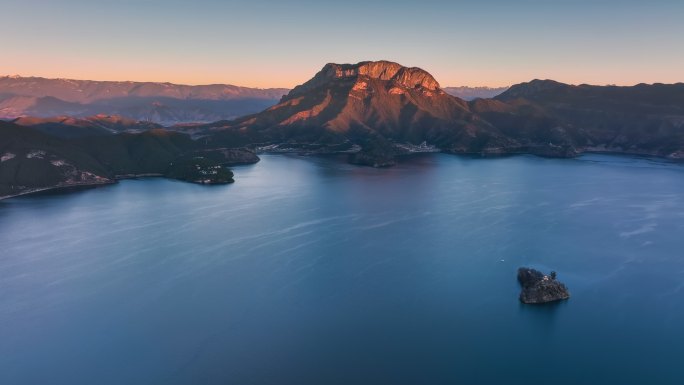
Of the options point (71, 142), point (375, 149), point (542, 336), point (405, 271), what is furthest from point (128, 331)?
point (375, 149)

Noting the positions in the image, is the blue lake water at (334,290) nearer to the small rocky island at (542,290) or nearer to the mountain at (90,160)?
the small rocky island at (542,290)

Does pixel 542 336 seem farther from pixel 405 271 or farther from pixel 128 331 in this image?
pixel 128 331

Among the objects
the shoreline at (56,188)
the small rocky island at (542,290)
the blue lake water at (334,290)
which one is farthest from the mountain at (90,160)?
the small rocky island at (542,290)

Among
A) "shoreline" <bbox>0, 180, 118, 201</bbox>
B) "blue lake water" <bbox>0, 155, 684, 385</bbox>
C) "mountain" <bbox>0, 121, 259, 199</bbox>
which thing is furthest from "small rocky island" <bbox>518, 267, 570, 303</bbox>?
"shoreline" <bbox>0, 180, 118, 201</bbox>

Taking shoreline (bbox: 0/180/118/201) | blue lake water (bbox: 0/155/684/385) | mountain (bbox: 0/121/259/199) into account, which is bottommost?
blue lake water (bbox: 0/155/684/385)

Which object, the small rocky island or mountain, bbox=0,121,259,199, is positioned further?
mountain, bbox=0,121,259,199

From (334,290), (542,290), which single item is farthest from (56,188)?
(542,290)

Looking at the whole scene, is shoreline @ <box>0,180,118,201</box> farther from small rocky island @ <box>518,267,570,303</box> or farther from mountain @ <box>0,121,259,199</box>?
small rocky island @ <box>518,267,570,303</box>
